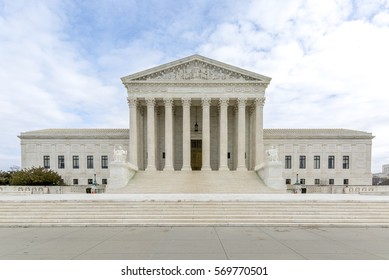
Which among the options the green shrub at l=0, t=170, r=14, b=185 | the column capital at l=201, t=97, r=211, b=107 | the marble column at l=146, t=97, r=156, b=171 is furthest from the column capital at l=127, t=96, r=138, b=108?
the green shrub at l=0, t=170, r=14, b=185

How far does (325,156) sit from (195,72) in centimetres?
2817

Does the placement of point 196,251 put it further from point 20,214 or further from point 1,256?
point 20,214

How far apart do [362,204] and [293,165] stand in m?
34.2

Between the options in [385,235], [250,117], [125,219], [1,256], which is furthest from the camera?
[250,117]

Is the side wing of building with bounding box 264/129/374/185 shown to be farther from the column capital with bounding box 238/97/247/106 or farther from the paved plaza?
the paved plaza

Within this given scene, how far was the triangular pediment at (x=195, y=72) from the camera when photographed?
123ft

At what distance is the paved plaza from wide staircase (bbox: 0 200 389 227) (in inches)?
32.5

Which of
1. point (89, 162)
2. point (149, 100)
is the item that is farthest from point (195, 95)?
point (89, 162)

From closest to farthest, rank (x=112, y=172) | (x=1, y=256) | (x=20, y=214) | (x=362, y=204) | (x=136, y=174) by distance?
(x=1, y=256), (x=20, y=214), (x=362, y=204), (x=112, y=172), (x=136, y=174)

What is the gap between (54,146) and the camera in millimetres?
47562

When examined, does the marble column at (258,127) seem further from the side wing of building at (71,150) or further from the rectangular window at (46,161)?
the rectangular window at (46,161)

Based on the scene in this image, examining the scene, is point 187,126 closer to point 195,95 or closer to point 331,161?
point 195,95

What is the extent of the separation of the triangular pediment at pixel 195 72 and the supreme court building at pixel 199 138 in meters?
0.14

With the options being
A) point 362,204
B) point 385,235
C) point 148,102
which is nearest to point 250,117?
point 148,102
